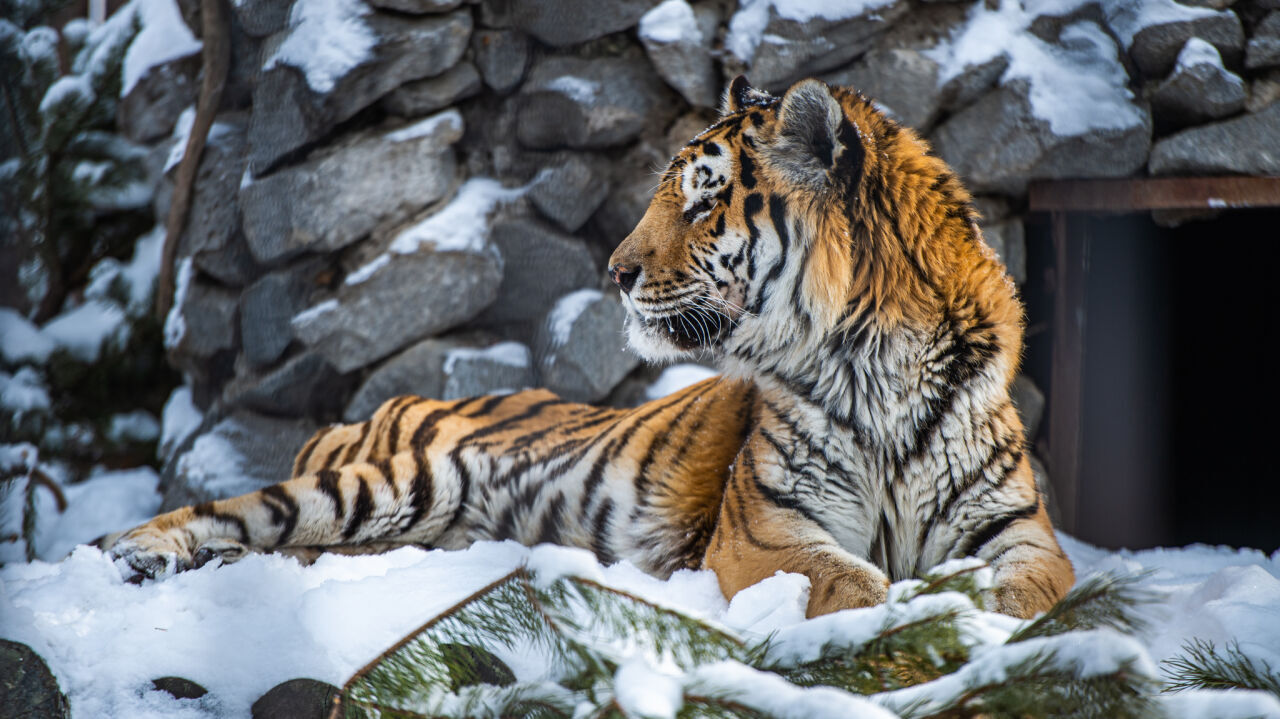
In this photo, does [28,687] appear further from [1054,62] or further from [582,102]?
[1054,62]

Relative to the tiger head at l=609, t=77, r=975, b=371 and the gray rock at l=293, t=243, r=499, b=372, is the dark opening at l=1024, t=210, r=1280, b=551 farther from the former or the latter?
the gray rock at l=293, t=243, r=499, b=372

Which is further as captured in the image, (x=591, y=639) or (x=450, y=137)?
(x=450, y=137)

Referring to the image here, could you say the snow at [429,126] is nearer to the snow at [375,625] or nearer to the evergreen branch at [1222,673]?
the snow at [375,625]

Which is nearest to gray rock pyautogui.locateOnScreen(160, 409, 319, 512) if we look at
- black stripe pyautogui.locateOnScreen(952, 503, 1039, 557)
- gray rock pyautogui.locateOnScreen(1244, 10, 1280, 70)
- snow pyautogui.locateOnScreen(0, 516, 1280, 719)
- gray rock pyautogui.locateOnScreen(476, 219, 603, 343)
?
gray rock pyautogui.locateOnScreen(476, 219, 603, 343)

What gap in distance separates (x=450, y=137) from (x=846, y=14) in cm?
113

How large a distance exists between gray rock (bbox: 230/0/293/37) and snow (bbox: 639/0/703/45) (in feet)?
3.35

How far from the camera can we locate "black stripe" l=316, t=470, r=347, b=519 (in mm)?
1557

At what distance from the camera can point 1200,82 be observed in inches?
77.4

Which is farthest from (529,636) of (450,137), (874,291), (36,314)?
(36,314)

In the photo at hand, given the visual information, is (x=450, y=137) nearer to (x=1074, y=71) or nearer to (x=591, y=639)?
(x=1074, y=71)

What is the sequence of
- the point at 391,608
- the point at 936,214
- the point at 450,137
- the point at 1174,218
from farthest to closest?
the point at 450,137
the point at 1174,218
the point at 936,214
the point at 391,608

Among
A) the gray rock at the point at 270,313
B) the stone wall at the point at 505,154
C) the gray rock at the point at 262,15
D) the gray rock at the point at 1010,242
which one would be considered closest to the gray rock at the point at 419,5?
the stone wall at the point at 505,154

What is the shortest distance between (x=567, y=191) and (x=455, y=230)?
0.34m

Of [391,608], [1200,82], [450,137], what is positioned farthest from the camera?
[450,137]
